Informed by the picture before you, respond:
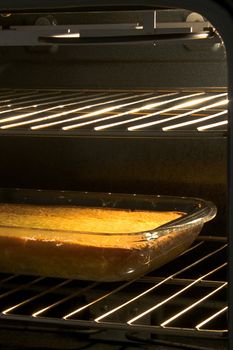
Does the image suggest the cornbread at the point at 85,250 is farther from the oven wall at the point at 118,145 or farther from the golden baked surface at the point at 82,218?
the oven wall at the point at 118,145

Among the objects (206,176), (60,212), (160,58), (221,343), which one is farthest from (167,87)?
(221,343)

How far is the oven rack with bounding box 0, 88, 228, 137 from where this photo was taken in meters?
1.12

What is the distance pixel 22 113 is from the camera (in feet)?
4.37

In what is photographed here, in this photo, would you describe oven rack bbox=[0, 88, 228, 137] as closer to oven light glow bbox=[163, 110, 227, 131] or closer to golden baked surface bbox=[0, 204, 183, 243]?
oven light glow bbox=[163, 110, 227, 131]

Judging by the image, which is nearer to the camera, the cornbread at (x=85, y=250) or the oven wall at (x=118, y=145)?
the cornbread at (x=85, y=250)

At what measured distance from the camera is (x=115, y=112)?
132 centimetres

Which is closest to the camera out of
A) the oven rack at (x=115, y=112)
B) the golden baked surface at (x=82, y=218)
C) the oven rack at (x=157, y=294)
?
the oven rack at (x=115, y=112)

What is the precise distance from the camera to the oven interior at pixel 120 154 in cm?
135

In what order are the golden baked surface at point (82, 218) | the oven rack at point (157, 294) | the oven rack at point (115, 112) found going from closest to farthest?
the oven rack at point (115, 112), the golden baked surface at point (82, 218), the oven rack at point (157, 294)

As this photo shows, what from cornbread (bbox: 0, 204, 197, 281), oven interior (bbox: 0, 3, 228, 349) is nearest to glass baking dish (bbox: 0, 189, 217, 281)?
cornbread (bbox: 0, 204, 197, 281)

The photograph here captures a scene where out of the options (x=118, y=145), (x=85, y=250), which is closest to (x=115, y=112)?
(x=118, y=145)

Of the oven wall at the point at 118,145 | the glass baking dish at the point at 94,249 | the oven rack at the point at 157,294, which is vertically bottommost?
the oven rack at the point at 157,294

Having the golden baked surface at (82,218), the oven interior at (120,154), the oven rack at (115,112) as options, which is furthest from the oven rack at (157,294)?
the oven rack at (115,112)

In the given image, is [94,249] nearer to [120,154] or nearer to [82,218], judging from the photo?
[82,218]
